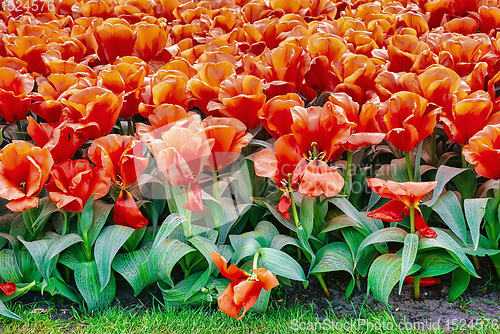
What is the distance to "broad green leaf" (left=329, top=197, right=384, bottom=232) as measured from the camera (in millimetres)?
1539

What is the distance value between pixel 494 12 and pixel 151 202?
212cm

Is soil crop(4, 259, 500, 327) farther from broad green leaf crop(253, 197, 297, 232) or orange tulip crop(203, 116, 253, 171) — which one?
orange tulip crop(203, 116, 253, 171)

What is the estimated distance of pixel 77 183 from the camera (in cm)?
146

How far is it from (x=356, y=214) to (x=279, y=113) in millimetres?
443

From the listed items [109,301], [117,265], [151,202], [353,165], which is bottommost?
[109,301]

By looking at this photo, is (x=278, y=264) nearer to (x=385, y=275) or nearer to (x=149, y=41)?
(x=385, y=275)

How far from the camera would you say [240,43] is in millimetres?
2312

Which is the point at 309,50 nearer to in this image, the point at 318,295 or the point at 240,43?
the point at 240,43

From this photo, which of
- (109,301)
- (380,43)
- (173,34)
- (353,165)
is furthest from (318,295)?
(173,34)

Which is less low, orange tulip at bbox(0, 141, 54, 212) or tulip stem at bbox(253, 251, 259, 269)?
orange tulip at bbox(0, 141, 54, 212)

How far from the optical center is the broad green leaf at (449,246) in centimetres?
140

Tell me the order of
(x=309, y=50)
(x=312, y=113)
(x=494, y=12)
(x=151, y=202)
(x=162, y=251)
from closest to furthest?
(x=312, y=113)
(x=162, y=251)
(x=151, y=202)
(x=309, y=50)
(x=494, y=12)

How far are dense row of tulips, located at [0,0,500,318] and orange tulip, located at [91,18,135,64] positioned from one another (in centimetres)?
31

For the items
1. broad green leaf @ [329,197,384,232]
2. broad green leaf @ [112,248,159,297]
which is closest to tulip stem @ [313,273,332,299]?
broad green leaf @ [329,197,384,232]
